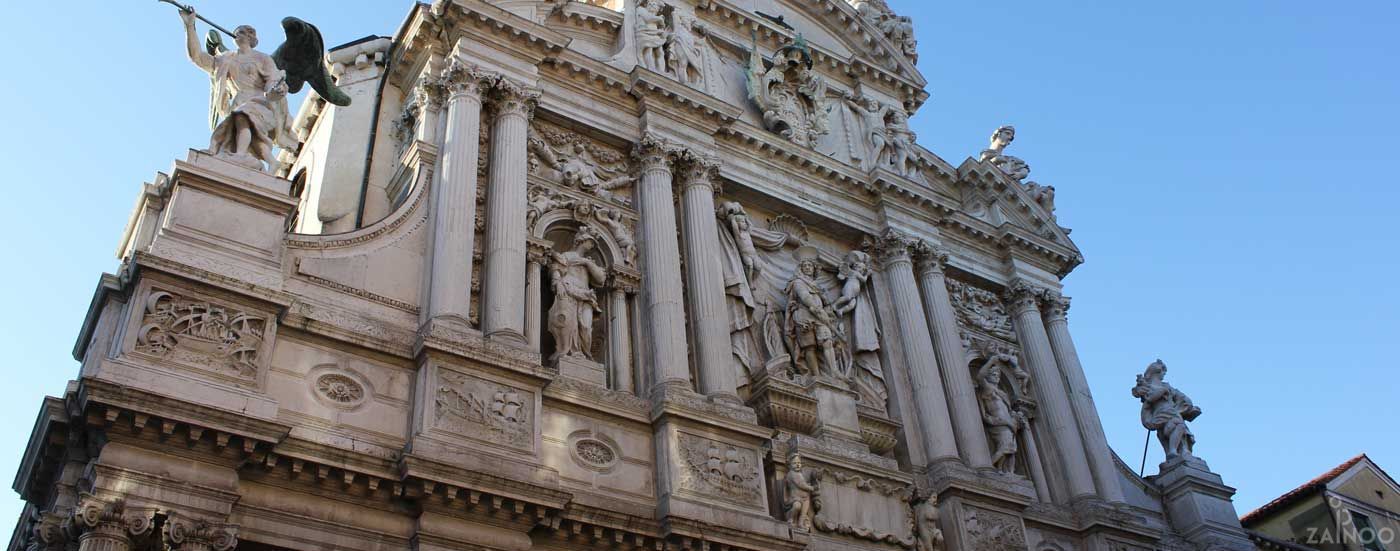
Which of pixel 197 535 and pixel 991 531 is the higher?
pixel 991 531

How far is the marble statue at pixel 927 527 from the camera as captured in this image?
13.8 m

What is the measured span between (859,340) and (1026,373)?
11.1 feet

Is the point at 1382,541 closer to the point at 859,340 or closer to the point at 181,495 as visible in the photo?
the point at 859,340

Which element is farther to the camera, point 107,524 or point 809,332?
point 809,332

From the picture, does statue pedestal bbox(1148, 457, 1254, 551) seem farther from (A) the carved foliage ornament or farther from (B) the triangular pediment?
(A) the carved foliage ornament

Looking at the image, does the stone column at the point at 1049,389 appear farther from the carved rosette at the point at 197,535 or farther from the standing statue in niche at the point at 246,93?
the carved rosette at the point at 197,535

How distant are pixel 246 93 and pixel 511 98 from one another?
3229mm

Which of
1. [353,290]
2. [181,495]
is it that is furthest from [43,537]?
[353,290]

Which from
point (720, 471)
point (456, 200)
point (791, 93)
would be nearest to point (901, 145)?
point (791, 93)

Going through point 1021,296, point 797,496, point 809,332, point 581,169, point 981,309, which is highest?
point 1021,296

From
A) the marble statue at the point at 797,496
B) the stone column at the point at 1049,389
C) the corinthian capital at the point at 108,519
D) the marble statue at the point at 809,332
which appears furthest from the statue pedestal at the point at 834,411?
the corinthian capital at the point at 108,519

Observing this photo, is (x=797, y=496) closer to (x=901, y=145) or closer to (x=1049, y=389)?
(x=1049, y=389)

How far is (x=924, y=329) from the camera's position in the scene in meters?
16.6

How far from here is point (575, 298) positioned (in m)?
13.3
